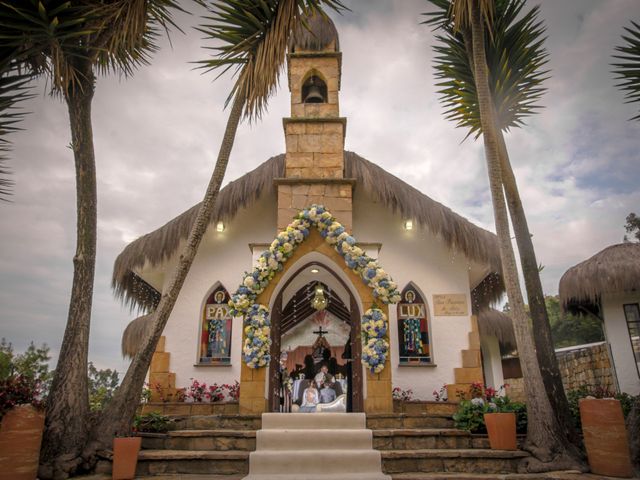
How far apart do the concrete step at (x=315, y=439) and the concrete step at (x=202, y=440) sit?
176 mm

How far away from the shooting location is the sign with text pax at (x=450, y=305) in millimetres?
8922

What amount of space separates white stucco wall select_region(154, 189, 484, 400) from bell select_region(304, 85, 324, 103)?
2275 millimetres

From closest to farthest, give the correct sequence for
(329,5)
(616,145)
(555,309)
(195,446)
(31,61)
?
(195,446)
(31,61)
(329,5)
(616,145)
(555,309)

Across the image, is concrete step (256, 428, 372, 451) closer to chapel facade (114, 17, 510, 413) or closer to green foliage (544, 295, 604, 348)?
chapel facade (114, 17, 510, 413)

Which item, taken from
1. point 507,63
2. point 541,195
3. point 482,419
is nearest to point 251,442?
point 482,419

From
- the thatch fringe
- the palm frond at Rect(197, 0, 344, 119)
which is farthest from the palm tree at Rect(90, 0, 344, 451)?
the thatch fringe

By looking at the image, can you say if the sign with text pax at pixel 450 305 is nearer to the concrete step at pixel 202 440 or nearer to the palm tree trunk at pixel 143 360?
the concrete step at pixel 202 440

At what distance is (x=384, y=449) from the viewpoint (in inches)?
214

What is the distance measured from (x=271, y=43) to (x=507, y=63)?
3822mm

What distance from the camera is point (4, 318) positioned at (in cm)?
693

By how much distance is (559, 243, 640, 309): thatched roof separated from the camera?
901 centimetres

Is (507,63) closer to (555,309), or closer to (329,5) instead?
(329,5)

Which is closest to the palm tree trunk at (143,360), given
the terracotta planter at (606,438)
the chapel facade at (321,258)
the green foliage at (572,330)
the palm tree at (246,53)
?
the palm tree at (246,53)

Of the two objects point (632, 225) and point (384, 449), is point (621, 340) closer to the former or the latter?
point (384, 449)
